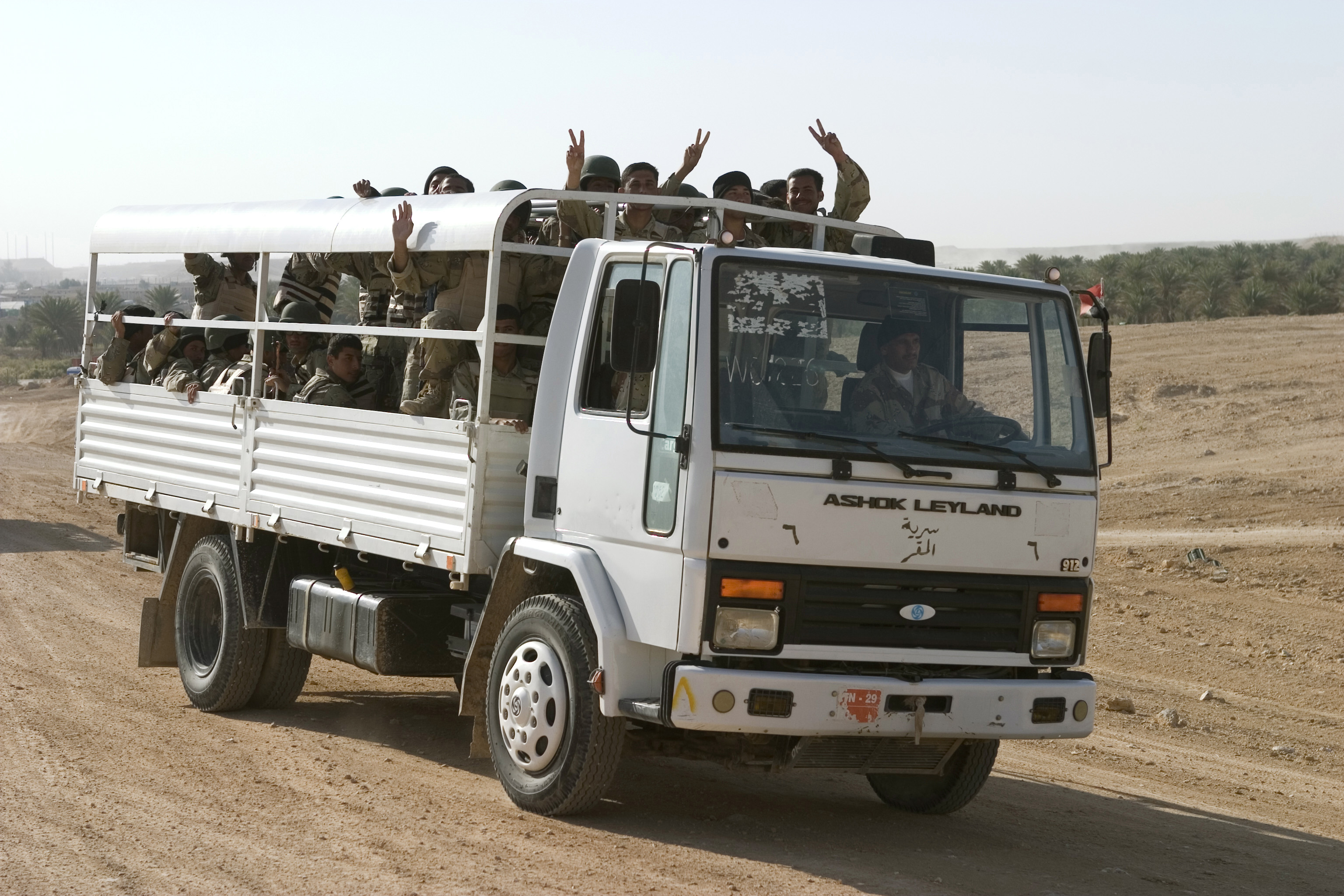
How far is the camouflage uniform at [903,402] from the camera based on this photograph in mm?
6305

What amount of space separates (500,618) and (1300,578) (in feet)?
35.0

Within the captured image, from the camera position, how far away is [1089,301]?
23.3 feet

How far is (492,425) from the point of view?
702 cm

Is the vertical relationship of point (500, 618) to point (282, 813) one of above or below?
above

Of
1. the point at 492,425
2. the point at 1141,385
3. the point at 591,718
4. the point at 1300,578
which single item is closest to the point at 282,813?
the point at 591,718

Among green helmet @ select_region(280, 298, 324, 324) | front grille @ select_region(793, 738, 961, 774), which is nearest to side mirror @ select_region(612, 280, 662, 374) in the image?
front grille @ select_region(793, 738, 961, 774)

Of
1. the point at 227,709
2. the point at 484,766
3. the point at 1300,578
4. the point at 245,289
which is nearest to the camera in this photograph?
the point at 484,766

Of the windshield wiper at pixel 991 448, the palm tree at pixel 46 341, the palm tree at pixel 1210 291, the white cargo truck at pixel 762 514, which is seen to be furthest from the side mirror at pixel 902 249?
the palm tree at pixel 46 341

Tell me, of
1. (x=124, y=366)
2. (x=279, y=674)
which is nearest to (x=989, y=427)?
(x=279, y=674)

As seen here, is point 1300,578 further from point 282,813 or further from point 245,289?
point 282,813

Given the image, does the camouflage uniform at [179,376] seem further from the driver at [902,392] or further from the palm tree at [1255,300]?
the palm tree at [1255,300]

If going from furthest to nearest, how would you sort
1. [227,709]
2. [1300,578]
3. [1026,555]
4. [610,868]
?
[1300,578], [227,709], [1026,555], [610,868]

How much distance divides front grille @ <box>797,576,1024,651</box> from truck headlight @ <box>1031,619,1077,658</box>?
90mm

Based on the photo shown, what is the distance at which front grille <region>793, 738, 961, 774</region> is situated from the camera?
6.42 metres
